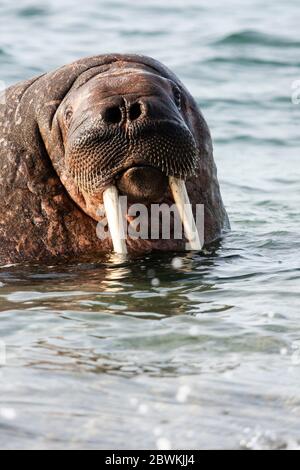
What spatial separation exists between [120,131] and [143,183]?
455 millimetres

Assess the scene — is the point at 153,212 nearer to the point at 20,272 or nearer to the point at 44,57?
the point at 20,272

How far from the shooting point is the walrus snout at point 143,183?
855 cm

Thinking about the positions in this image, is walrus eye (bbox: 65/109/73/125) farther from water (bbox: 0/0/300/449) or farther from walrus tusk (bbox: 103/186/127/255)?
water (bbox: 0/0/300/449)

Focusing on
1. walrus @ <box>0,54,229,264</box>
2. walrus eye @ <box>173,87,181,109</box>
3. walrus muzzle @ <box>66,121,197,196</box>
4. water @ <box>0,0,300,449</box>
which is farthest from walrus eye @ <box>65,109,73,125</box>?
water @ <box>0,0,300,449</box>

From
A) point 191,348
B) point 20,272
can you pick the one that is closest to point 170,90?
point 20,272

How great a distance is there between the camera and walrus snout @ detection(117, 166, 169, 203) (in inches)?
337

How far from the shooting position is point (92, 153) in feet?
27.7

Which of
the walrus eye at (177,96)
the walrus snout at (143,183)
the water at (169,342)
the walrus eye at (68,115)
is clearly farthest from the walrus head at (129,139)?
the water at (169,342)

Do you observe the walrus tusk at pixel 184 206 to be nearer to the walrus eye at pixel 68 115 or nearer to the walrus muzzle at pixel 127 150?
the walrus muzzle at pixel 127 150

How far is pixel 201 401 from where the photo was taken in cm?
627

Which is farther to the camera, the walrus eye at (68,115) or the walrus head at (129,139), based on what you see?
the walrus eye at (68,115)

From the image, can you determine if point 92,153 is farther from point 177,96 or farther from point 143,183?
point 177,96

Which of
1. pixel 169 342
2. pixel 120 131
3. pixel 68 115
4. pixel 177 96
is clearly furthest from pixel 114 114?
pixel 169 342

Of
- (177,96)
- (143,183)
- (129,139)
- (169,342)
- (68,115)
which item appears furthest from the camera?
→ (177,96)
